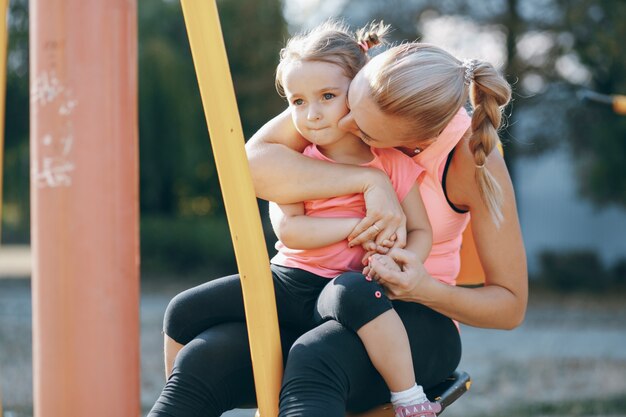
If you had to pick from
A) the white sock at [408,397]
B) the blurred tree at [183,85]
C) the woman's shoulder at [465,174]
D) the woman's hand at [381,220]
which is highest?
the blurred tree at [183,85]

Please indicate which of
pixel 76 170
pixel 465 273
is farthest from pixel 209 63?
pixel 465 273

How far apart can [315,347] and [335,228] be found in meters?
0.24

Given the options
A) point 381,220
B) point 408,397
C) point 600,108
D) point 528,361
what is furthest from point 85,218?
point 600,108

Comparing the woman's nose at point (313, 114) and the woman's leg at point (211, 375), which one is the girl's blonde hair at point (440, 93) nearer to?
the woman's nose at point (313, 114)

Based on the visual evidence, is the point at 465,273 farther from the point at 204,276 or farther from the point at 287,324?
the point at 204,276

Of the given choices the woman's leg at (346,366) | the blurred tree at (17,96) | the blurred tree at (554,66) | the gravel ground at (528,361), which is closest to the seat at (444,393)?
the woman's leg at (346,366)

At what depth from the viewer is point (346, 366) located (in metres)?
1.55

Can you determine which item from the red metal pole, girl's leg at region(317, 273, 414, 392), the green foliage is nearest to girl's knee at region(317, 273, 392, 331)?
girl's leg at region(317, 273, 414, 392)

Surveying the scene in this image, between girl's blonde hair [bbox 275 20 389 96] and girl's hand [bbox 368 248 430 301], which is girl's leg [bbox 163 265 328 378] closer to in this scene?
girl's hand [bbox 368 248 430 301]

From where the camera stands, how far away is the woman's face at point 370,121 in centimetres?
165

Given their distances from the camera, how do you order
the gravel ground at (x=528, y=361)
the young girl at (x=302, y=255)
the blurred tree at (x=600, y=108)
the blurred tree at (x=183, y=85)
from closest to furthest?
the young girl at (x=302, y=255) → the gravel ground at (x=528, y=361) → the blurred tree at (x=600, y=108) → the blurred tree at (x=183, y=85)

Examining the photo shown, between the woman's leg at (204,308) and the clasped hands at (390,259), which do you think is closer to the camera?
the clasped hands at (390,259)

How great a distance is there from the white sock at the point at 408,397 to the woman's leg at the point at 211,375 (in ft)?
0.82

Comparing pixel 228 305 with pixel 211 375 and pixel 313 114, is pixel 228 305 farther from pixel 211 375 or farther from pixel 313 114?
pixel 313 114
